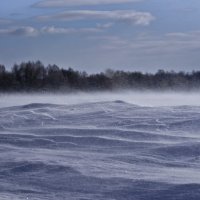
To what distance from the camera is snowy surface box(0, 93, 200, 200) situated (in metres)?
6.51

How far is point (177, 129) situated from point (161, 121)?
4.50 ft

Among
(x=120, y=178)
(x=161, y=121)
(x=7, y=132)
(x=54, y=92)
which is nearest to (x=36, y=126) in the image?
(x=7, y=132)

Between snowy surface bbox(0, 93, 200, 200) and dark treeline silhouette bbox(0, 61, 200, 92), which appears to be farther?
dark treeline silhouette bbox(0, 61, 200, 92)

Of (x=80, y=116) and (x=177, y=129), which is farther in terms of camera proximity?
(x=80, y=116)

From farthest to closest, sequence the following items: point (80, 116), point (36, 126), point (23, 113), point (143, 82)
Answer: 1. point (143, 82)
2. point (23, 113)
3. point (80, 116)
4. point (36, 126)

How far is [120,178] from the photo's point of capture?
710 cm

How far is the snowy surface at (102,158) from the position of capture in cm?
651

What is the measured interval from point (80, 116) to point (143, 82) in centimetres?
3513

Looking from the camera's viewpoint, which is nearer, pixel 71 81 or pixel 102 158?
pixel 102 158

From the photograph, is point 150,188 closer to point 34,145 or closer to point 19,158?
point 19,158

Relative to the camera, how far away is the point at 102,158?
341 inches

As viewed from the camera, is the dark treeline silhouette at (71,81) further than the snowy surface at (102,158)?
Yes

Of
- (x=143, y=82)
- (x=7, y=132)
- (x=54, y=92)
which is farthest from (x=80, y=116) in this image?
(x=143, y=82)

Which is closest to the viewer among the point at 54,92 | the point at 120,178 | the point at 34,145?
the point at 120,178
